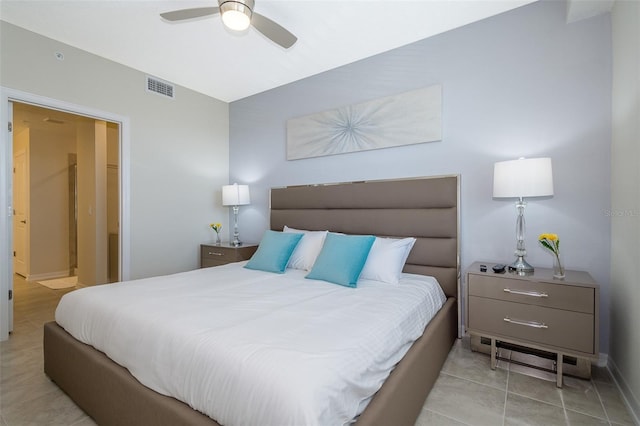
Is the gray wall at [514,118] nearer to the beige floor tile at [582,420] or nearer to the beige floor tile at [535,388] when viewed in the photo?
the beige floor tile at [535,388]

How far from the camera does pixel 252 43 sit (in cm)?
289

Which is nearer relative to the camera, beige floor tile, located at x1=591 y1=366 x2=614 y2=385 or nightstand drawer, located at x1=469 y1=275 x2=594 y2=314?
nightstand drawer, located at x1=469 y1=275 x2=594 y2=314

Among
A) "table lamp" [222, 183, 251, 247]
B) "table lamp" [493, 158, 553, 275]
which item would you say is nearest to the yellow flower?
"table lamp" [493, 158, 553, 275]

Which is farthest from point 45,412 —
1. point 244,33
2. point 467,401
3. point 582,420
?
point 244,33

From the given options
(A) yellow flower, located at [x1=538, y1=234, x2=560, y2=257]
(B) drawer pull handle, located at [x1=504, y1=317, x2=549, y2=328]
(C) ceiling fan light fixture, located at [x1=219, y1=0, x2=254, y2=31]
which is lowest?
(B) drawer pull handle, located at [x1=504, y1=317, x2=549, y2=328]

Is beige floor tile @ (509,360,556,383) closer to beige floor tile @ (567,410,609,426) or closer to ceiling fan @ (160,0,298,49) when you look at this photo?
beige floor tile @ (567,410,609,426)

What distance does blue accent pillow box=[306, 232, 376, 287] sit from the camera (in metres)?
2.19

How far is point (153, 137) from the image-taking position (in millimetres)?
3621

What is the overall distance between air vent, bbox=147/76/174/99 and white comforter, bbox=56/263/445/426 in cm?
260

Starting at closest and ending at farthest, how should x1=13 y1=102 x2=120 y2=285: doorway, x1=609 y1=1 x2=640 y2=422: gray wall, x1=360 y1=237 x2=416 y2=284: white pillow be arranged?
1. x1=609 y1=1 x2=640 y2=422: gray wall
2. x1=360 y1=237 x2=416 y2=284: white pillow
3. x1=13 y1=102 x2=120 y2=285: doorway

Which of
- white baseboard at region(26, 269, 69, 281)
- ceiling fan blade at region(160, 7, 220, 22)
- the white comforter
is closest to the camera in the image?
the white comforter

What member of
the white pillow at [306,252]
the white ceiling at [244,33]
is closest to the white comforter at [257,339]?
the white pillow at [306,252]

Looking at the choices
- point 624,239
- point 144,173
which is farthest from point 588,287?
point 144,173

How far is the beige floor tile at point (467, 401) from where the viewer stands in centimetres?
159
